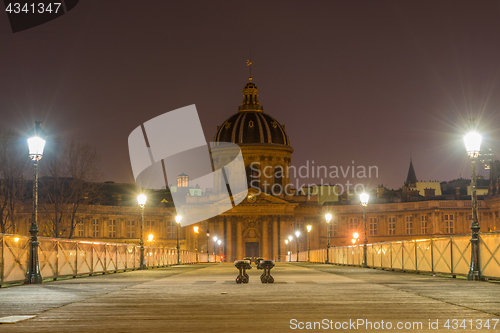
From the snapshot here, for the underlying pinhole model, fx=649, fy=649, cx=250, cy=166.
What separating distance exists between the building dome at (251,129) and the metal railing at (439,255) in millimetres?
76421

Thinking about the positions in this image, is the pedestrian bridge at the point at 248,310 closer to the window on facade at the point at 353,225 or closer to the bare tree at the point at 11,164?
the bare tree at the point at 11,164

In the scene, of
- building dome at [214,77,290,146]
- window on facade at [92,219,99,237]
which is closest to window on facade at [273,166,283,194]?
building dome at [214,77,290,146]

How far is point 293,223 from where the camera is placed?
10331 cm

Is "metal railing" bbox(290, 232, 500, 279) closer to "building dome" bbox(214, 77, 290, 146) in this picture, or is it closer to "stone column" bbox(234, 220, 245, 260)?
"stone column" bbox(234, 220, 245, 260)

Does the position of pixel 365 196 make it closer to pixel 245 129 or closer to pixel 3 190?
pixel 3 190

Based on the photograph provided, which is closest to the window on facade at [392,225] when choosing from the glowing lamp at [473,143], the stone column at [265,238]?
the stone column at [265,238]

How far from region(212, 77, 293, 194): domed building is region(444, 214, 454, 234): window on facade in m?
27.7

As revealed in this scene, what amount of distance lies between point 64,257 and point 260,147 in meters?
86.5

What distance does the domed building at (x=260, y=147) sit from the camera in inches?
4306

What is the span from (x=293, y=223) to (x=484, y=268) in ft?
276

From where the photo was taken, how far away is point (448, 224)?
9806cm

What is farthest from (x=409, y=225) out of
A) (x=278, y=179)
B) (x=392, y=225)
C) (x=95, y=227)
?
(x=95, y=227)

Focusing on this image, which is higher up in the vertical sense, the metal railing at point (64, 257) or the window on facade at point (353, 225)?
the window on facade at point (353, 225)

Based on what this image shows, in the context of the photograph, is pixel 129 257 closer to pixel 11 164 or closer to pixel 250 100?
pixel 11 164
